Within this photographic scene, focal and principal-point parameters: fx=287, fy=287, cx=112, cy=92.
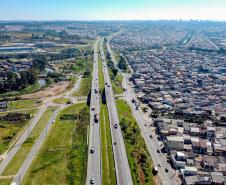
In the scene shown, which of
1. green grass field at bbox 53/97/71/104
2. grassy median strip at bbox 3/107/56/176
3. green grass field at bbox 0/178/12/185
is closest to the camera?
green grass field at bbox 0/178/12/185

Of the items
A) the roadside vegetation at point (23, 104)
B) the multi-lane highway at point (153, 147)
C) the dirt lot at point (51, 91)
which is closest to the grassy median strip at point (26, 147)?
the roadside vegetation at point (23, 104)

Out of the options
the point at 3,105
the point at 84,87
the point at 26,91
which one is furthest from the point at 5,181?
the point at 84,87

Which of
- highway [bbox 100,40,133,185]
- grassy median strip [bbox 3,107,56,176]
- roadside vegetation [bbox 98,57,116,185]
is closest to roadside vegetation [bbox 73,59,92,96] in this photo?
highway [bbox 100,40,133,185]

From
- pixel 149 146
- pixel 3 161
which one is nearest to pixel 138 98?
pixel 149 146

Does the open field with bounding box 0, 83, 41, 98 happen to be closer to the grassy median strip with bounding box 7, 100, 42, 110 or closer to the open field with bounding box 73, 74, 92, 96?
the grassy median strip with bounding box 7, 100, 42, 110

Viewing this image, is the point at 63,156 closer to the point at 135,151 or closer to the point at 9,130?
the point at 135,151

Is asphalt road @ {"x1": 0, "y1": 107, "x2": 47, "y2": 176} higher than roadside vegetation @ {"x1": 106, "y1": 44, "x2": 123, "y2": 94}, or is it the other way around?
roadside vegetation @ {"x1": 106, "y1": 44, "x2": 123, "y2": 94}
